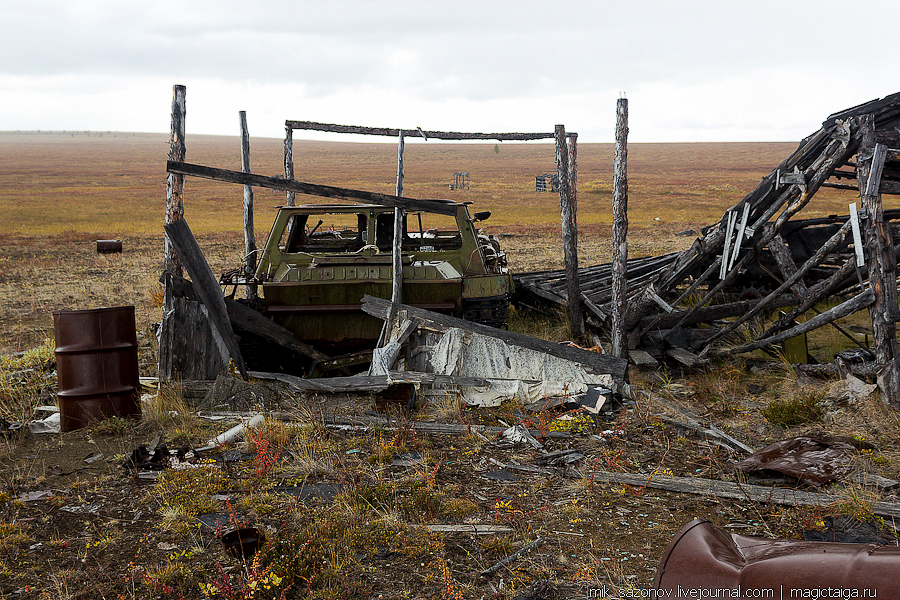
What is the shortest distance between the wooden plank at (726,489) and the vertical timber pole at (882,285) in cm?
218

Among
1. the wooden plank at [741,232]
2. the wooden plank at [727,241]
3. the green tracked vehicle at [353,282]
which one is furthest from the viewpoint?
the wooden plank at [727,241]

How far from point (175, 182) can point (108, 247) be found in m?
16.0

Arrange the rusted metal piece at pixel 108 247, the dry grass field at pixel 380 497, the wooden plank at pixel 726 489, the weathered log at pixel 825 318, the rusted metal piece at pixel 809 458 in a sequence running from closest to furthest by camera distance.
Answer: the dry grass field at pixel 380 497, the wooden plank at pixel 726 489, the rusted metal piece at pixel 809 458, the weathered log at pixel 825 318, the rusted metal piece at pixel 108 247

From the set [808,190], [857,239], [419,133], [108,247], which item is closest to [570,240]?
[419,133]

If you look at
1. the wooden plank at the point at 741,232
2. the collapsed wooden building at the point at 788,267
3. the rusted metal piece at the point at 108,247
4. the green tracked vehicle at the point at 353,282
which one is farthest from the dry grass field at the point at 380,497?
the rusted metal piece at the point at 108,247

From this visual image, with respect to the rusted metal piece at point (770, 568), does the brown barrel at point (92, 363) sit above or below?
below

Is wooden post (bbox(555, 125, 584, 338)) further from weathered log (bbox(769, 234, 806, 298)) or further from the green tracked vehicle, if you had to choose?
Answer: weathered log (bbox(769, 234, 806, 298))

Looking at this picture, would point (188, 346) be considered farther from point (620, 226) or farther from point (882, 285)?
point (882, 285)

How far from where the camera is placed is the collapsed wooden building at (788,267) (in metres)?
6.71

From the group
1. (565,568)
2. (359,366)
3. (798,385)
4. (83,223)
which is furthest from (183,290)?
(83,223)

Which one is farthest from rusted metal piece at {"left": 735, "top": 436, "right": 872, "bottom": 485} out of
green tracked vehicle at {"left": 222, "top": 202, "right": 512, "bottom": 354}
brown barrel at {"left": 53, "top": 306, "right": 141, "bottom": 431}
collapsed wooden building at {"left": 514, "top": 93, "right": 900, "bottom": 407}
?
brown barrel at {"left": 53, "top": 306, "right": 141, "bottom": 431}

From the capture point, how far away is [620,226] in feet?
27.8

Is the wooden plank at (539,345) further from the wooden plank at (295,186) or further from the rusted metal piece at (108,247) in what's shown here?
the rusted metal piece at (108,247)

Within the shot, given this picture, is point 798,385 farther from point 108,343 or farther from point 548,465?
point 108,343
